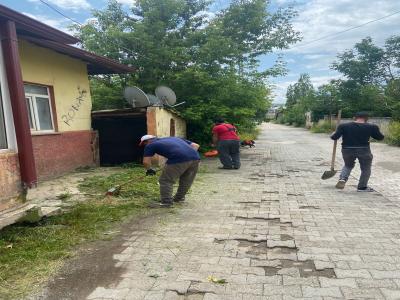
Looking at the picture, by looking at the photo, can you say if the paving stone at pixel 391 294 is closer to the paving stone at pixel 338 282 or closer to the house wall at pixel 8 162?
the paving stone at pixel 338 282

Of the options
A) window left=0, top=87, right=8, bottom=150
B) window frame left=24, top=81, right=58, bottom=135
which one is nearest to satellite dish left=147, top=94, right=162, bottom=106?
window frame left=24, top=81, right=58, bottom=135

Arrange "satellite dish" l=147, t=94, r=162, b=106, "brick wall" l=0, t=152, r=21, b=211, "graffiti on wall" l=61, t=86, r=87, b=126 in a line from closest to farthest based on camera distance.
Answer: "brick wall" l=0, t=152, r=21, b=211
"graffiti on wall" l=61, t=86, r=87, b=126
"satellite dish" l=147, t=94, r=162, b=106

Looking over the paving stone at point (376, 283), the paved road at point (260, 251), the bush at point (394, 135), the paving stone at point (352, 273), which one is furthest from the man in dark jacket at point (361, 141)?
the bush at point (394, 135)

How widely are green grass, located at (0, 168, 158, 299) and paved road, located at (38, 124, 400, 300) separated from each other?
1.19 feet

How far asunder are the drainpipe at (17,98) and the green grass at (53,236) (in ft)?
2.96

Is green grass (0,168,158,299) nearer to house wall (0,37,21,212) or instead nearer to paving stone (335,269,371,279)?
house wall (0,37,21,212)

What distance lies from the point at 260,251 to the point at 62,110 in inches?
297

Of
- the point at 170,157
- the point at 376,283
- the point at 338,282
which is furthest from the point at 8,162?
the point at 376,283

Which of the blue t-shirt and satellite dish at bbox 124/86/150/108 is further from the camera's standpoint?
satellite dish at bbox 124/86/150/108

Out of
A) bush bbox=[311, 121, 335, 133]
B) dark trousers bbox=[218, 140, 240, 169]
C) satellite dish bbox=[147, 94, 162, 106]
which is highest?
satellite dish bbox=[147, 94, 162, 106]

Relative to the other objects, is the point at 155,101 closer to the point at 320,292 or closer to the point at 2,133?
the point at 2,133

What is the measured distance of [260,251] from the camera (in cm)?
427

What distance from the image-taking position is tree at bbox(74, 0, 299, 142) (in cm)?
1378

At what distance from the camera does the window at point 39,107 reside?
28.5 ft
